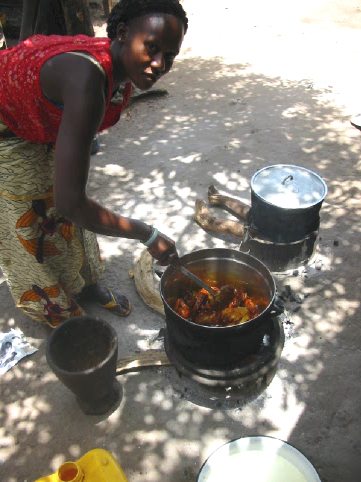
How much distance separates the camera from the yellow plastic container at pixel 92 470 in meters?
2.37

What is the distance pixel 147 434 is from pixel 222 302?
1152mm

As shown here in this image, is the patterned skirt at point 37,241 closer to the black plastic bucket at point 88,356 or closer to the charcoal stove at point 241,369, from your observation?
the black plastic bucket at point 88,356

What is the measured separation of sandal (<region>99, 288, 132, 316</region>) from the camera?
384 cm

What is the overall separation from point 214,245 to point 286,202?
1.19 meters

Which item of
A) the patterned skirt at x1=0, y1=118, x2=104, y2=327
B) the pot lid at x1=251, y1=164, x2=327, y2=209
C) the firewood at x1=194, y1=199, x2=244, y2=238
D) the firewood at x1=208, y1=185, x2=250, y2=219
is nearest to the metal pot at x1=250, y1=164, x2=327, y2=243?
the pot lid at x1=251, y1=164, x2=327, y2=209

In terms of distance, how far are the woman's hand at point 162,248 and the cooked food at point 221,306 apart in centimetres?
57

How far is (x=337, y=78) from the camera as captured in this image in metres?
8.89

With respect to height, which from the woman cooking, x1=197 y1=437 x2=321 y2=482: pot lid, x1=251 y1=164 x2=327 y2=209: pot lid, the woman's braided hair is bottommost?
x1=197 y1=437 x2=321 y2=482: pot lid

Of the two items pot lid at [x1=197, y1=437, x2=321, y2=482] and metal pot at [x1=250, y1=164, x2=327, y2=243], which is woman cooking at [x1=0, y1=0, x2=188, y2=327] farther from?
metal pot at [x1=250, y1=164, x2=327, y2=243]

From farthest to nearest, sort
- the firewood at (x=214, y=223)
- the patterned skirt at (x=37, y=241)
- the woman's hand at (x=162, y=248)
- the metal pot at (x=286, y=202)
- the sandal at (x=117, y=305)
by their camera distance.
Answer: the firewood at (x=214, y=223) < the sandal at (x=117, y=305) < the metal pot at (x=286, y=202) < the patterned skirt at (x=37, y=241) < the woman's hand at (x=162, y=248)

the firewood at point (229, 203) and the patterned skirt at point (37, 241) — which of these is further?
the firewood at point (229, 203)

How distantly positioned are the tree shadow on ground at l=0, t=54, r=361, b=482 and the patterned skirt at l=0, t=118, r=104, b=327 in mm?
564

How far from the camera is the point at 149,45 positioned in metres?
1.84

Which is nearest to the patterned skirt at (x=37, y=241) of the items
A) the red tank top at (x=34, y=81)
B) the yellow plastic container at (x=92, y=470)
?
the red tank top at (x=34, y=81)
